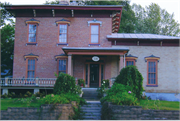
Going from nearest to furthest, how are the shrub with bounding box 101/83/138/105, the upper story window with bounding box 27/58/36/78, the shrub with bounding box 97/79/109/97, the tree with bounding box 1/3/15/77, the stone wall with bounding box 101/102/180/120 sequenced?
the stone wall with bounding box 101/102/180/120 → the shrub with bounding box 101/83/138/105 → the shrub with bounding box 97/79/109/97 → the upper story window with bounding box 27/58/36/78 → the tree with bounding box 1/3/15/77

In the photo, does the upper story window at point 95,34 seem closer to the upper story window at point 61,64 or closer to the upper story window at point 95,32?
the upper story window at point 95,32

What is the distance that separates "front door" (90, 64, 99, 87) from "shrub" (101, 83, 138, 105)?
6.99 m

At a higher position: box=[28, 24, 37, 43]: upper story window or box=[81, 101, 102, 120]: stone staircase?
box=[28, 24, 37, 43]: upper story window

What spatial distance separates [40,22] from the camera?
2109 centimetres

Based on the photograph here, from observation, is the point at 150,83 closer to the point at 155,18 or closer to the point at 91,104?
the point at 91,104

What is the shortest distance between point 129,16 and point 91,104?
26624mm

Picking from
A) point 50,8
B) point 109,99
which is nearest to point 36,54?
point 50,8

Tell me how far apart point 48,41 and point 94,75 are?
537 centimetres

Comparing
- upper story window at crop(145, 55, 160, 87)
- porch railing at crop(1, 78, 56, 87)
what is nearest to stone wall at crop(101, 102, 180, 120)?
porch railing at crop(1, 78, 56, 87)

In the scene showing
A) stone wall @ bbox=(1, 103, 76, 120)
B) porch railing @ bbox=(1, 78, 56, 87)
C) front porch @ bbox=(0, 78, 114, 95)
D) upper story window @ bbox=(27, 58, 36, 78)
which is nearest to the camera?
stone wall @ bbox=(1, 103, 76, 120)

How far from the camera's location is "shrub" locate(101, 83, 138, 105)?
11344 millimetres

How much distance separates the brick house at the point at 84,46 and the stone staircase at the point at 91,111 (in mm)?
7281

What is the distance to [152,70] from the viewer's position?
2064cm

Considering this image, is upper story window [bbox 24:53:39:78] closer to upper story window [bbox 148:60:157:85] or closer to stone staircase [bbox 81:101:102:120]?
stone staircase [bbox 81:101:102:120]
